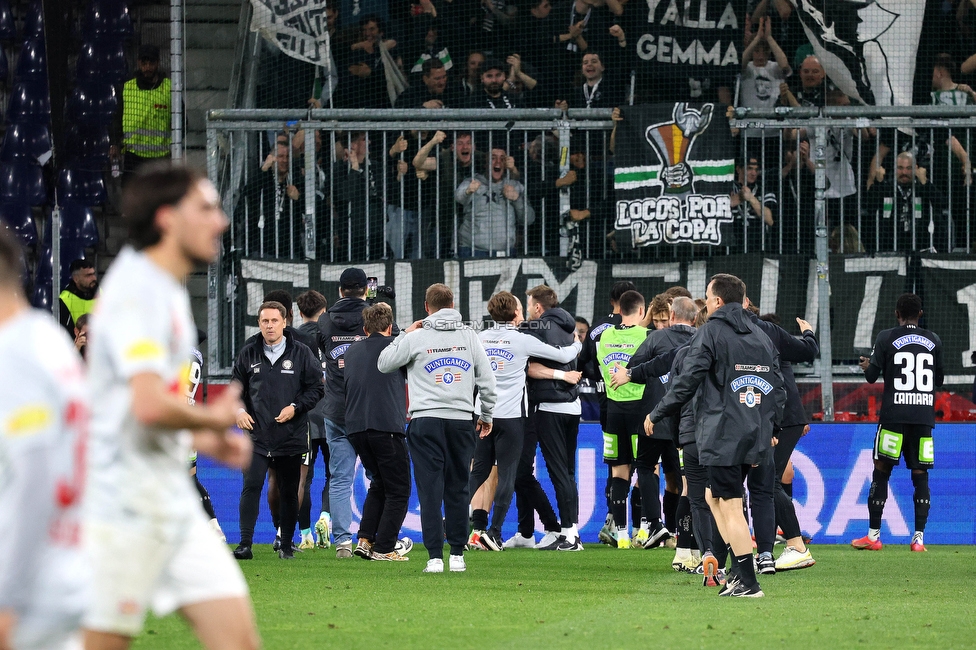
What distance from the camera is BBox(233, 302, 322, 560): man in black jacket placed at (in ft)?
39.5

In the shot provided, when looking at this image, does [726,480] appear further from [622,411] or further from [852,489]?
[852,489]

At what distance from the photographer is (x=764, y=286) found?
1470 cm

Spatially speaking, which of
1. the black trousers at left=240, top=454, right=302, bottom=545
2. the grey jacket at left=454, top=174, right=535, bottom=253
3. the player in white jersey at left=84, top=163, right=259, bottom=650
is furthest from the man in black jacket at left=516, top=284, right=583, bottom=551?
the player in white jersey at left=84, top=163, right=259, bottom=650

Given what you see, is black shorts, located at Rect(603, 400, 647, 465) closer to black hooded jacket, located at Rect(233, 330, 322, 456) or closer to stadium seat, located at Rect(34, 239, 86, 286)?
black hooded jacket, located at Rect(233, 330, 322, 456)

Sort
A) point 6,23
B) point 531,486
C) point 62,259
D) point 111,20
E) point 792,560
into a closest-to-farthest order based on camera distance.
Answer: point 792,560, point 531,486, point 62,259, point 111,20, point 6,23

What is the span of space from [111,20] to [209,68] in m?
1.89

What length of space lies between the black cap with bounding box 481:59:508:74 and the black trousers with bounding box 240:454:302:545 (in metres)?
6.69

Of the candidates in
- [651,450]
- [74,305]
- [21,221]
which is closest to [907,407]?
[651,450]

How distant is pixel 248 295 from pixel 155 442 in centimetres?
1074

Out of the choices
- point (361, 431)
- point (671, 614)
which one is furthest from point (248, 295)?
point (671, 614)

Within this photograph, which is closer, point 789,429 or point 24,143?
point 789,429

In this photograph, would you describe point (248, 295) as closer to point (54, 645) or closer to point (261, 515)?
point (261, 515)

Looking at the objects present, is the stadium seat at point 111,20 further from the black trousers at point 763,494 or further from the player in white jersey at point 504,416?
the black trousers at point 763,494

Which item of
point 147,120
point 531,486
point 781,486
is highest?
point 147,120
